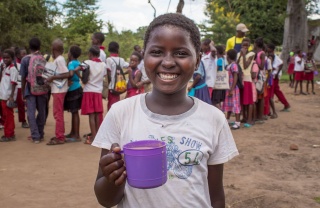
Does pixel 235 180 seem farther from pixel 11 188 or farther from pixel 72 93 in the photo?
pixel 72 93

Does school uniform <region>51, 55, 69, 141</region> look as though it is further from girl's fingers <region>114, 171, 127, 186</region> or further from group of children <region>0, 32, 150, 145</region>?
girl's fingers <region>114, 171, 127, 186</region>

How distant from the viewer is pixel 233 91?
779 centimetres

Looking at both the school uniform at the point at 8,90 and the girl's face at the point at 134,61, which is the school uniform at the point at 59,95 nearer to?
the school uniform at the point at 8,90

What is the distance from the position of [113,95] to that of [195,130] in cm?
547

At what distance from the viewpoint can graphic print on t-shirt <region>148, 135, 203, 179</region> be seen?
160 centimetres

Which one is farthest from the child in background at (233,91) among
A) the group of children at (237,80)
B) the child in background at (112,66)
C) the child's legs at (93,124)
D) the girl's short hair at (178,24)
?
the girl's short hair at (178,24)

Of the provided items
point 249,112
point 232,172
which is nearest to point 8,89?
point 232,172

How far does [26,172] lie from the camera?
503 cm

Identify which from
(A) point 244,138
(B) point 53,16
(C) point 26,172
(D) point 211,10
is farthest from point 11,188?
(D) point 211,10

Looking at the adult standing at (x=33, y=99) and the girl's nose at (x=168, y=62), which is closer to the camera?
the girl's nose at (x=168, y=62)

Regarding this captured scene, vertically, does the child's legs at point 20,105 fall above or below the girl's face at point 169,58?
below

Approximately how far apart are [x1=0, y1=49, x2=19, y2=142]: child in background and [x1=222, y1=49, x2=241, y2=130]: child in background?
13.2ft

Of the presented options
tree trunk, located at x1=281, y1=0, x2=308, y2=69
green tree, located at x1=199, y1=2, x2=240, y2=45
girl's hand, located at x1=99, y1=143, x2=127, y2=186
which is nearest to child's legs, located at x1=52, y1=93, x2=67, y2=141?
girl's hand, located at x1=99, y1=143, x2=127, y2=186

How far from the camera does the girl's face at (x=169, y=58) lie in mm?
1604
